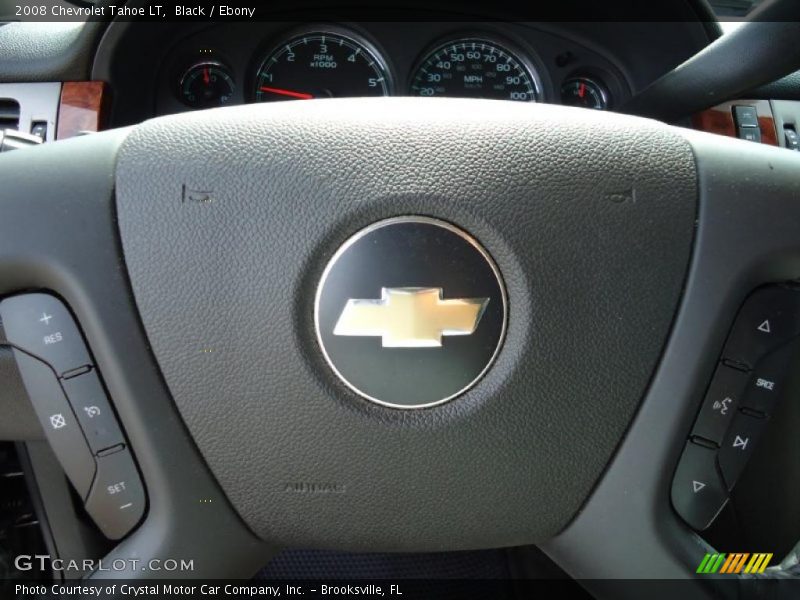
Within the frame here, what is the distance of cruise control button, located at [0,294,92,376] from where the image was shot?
84 centimetres

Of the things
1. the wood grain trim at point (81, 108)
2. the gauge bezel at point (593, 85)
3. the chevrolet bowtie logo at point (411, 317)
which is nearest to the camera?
the chevrolet bowtie logo at point (411, 317)

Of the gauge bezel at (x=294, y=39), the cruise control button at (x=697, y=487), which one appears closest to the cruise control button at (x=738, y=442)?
the cruise control button at (x=697, y=487)

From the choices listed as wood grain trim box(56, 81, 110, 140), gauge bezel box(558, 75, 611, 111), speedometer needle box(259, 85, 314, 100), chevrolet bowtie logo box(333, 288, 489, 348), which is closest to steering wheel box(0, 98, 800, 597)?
chevrolet bowtie logo box(333, 288, 489, 348)

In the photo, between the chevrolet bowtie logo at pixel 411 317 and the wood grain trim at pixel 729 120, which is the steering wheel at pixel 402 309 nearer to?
the chevrolet bowtie logo at pixel 411 317

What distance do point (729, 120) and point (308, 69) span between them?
1120 mm

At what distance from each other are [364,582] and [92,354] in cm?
92

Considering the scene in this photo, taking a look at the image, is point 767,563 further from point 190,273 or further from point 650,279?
point 190,273

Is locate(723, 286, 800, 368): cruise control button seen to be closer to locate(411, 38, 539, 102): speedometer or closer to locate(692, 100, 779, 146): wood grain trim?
locate(692, 100, 779, 146): wood grain trim

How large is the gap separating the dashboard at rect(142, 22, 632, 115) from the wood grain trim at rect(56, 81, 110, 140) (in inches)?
12.1

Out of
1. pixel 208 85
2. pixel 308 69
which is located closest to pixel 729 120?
pixel 308 69

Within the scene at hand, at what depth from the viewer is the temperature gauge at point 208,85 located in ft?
7.23

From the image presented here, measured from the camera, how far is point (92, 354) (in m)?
0.83

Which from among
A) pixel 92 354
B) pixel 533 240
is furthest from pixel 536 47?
pixel 92 354

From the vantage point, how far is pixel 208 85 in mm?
2209
